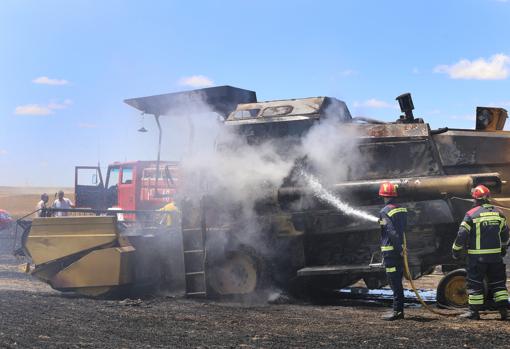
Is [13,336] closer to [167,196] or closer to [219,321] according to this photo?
[219,321]

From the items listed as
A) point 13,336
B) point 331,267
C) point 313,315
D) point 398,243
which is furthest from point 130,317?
point 398,243

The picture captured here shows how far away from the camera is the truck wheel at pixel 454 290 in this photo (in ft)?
26.3

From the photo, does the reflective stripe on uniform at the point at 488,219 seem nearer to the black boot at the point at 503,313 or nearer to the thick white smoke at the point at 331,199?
the black boot at the point at 503,313

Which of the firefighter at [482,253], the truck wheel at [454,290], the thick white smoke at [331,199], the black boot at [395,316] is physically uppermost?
the thick white smoke at [331,199]

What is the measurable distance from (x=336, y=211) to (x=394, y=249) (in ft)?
4.51

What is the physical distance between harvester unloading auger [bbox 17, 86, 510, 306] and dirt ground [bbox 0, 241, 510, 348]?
530mm

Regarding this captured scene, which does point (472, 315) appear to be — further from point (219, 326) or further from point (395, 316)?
point (219, 326)

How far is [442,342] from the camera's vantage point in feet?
19.3

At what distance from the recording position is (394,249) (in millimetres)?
7469

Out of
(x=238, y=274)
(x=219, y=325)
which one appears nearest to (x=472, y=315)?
(x=219, y=325)

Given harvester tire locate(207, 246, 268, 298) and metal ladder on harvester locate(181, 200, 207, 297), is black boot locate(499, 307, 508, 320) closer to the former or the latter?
harvester tire locate(207, 246, 268, 298)

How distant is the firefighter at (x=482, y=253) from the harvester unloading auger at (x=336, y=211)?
66 centimetres

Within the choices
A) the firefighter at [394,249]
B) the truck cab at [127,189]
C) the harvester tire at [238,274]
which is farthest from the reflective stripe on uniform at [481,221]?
the truck cab at [127,189]

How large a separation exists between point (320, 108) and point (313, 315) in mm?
3225
